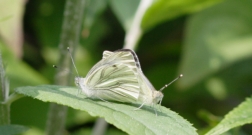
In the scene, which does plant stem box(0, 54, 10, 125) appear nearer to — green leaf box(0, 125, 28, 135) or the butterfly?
green leaf box(0, 125, 28, 135)

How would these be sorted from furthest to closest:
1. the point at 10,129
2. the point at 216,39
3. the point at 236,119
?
the point at 216,39
the point at 236,119
the point at 10,129

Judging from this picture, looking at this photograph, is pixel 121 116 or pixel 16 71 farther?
pixel 16 71

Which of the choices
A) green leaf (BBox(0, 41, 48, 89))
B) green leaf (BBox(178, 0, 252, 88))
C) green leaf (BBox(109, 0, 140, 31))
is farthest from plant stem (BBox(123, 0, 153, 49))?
green leaf (BBox(0, 41, 48, 89))

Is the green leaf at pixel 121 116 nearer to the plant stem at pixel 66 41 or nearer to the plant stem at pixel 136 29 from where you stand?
the plant stem at pixel 66 41

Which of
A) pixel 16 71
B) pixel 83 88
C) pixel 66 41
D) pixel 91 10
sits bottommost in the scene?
pixel 16 71

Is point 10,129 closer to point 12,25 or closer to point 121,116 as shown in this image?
point 121,116

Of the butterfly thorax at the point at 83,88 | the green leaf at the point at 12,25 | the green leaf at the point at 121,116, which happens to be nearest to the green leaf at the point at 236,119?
the green leaf at the point at 121,116

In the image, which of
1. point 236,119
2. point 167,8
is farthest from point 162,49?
point 236,119

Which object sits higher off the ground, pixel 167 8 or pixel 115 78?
pixel 167 8
